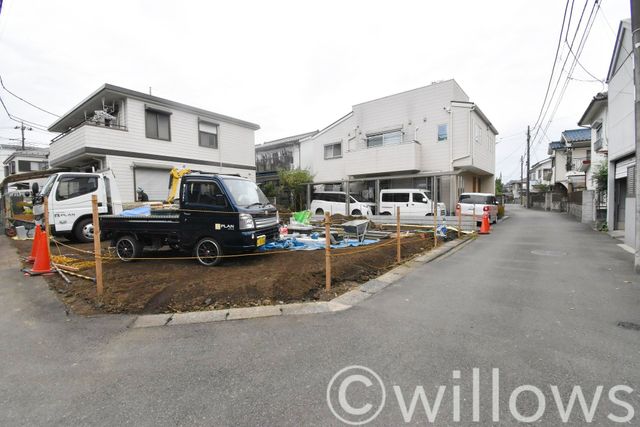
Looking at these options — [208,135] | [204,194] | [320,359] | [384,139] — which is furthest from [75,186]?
[384,139]

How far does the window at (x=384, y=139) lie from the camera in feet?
57.3

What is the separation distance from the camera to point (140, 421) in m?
2.02

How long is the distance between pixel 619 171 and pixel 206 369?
1429 centimetres

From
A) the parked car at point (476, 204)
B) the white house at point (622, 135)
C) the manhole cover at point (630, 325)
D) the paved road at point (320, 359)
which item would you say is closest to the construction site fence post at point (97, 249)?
the paved road at point (320, 359)

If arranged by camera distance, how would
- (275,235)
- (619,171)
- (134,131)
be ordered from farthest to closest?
1. (134,131)
2. (619,171)
3. (275,235)

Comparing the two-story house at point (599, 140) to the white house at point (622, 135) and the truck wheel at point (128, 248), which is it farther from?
the truck wheel at point (128, 248)

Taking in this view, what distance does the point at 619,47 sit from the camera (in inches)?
396

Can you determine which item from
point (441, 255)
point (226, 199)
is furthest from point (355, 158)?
point (226, 199)

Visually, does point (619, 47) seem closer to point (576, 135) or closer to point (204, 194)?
point (204, 194)

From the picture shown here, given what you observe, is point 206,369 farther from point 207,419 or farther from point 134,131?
point 134,131

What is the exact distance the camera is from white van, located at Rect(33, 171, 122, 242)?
904 cm

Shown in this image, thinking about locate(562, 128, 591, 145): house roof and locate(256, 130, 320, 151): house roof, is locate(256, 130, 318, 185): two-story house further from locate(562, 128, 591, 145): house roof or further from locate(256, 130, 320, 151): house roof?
locate(562, 128, 591, 145): house roof

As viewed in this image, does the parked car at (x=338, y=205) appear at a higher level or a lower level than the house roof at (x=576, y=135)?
lower

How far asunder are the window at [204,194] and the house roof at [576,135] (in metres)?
32.1
